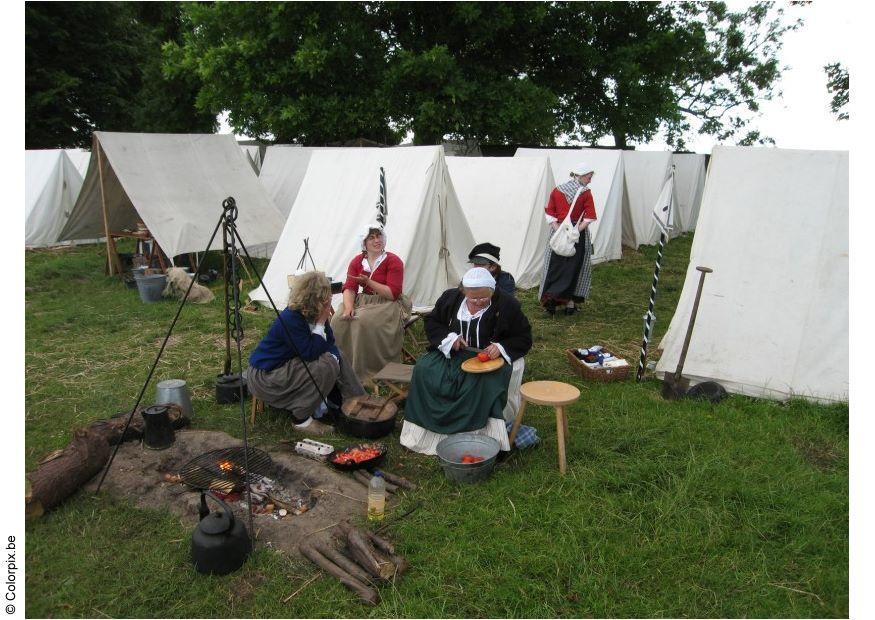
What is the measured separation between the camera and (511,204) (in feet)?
27.8

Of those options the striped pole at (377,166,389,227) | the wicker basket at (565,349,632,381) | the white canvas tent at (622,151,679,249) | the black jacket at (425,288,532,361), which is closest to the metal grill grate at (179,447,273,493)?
the black jacket at (425,288,532,361)

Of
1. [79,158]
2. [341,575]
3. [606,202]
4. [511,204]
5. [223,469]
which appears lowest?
[341,575]

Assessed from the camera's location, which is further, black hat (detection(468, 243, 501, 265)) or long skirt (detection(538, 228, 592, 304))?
long skirt (detection(538, 228, 592, 304))

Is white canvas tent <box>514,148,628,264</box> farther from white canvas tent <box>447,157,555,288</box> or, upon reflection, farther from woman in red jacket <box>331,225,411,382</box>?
woman in red jacket <box>331,225,411,382</box>

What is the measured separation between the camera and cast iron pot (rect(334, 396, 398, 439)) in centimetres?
378

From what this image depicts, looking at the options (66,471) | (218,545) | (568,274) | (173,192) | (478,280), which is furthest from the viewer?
(173,192)

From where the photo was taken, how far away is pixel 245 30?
37.4 ft

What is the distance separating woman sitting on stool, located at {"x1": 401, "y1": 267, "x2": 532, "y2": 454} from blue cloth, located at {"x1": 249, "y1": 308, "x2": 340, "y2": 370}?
0.72 m

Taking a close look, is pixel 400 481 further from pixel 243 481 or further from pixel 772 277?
pixel 772 277

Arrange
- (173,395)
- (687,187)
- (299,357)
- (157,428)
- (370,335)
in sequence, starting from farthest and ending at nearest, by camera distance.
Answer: (687,187) < (370,335) < (173,395) < (299,357) < (157,428)

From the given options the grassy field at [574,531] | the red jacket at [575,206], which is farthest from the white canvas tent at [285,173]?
the grassy field at [574,531]

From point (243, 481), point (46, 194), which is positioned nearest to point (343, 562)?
point (243, 481)

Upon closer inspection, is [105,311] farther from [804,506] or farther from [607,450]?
[804,506]

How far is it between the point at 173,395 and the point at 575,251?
4.40 m
